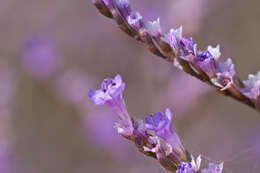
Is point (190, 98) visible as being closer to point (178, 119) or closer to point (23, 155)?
point (178, 119)

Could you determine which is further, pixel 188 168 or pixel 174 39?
pixel 174 39

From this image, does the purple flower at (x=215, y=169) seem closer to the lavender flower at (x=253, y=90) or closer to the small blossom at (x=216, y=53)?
the lavender flower at (x=253, y=90)

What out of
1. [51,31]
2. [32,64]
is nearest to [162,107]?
[32,64]

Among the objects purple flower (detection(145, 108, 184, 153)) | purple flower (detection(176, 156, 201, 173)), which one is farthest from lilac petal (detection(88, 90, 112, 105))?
purple flower (detection(176, 156, 201, 173))

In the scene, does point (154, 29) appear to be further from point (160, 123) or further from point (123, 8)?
point (160, 123)

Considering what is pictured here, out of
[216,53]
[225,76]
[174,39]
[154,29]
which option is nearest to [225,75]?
[225,76]
